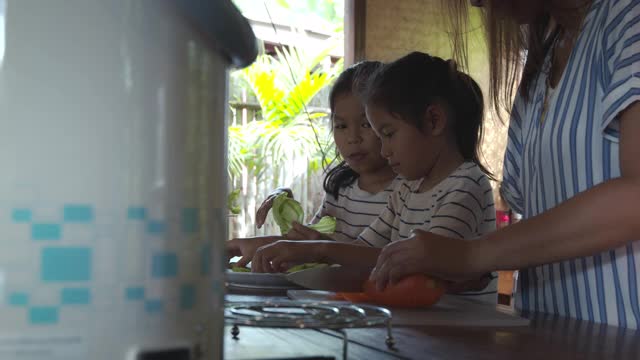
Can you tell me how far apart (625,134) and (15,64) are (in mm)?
830

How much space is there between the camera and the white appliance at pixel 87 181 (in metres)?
0.21

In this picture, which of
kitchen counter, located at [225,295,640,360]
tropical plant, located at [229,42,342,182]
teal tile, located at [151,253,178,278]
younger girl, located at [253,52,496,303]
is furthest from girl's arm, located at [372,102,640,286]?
tropical plant, located at [229,42,342,182]

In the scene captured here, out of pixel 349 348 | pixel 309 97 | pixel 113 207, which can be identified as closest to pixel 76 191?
pixel 113 207

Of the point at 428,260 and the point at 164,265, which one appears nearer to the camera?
the point at 164,265

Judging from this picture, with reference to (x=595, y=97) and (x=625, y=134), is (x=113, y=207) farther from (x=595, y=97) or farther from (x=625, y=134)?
(x=595, y=97)

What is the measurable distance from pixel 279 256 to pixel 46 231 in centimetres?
112

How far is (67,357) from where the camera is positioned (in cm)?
21

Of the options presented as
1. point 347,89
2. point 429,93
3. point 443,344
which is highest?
point 347,89

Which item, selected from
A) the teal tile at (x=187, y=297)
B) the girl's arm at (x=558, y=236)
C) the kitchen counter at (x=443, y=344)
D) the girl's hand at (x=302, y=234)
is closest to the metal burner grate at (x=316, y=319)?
the kitchen counter at (x=443, y=344)

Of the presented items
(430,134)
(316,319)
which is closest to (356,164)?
(430,134)

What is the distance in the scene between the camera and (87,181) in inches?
8.6

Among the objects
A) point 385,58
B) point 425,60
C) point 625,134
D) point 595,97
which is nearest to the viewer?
point 625,134

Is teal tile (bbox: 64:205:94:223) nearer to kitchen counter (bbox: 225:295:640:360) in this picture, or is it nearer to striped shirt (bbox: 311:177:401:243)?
kitchen counter (bbox: 225:295:640:360)

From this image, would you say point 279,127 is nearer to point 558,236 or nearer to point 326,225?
point 326,225
